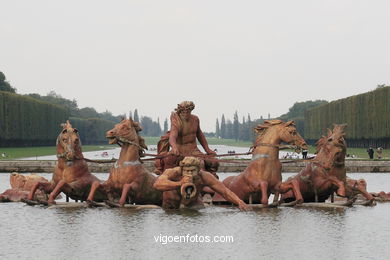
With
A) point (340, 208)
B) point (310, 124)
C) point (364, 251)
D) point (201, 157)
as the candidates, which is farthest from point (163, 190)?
point (310, 124)

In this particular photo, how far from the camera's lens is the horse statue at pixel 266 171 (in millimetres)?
12539

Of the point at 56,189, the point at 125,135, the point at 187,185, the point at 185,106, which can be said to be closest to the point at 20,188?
the point at 56,189

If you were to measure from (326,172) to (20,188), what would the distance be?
6576 mm

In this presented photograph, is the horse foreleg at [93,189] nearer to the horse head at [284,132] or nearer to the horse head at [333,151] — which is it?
the horse head at [284,132]

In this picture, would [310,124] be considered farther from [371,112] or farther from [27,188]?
[27,188]

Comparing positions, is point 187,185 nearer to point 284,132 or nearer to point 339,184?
point 284,132

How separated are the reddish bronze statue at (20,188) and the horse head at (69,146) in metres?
1.81

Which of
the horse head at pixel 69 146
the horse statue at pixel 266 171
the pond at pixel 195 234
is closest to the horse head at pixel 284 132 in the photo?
the horse statue at pixel 266 171

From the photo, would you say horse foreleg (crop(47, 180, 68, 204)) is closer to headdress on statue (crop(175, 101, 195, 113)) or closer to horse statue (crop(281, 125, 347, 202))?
headdress on statue (crop(175, 101, 195, 113))

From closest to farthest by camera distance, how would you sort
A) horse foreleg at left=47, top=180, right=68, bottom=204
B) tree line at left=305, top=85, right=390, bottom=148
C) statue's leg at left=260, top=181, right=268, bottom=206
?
statue's leg at left=260, top=181, right=268, bottom=206 → horse foreleg at left=47, top=180, right=68, bottom=204 → tree line at left=305, top=85, right=390, bottom=148

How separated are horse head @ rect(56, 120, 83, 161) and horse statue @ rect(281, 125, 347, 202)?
3944 millimetres

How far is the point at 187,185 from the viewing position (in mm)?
11742

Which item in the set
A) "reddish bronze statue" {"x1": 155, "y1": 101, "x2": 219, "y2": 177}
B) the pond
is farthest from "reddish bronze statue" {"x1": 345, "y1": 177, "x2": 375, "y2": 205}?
"reddish bronze statue" {"x1": 155, "y1": 101, "x2": 219, "y2": 177}

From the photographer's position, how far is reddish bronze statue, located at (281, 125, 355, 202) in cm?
1328
